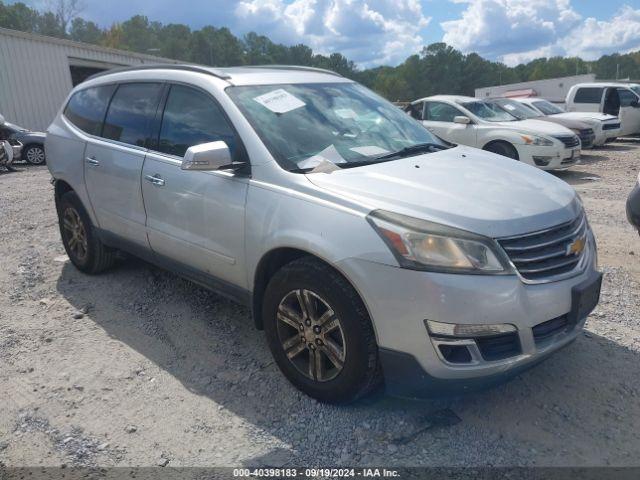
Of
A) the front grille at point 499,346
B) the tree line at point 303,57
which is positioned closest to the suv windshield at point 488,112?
the front grille at point 499,346

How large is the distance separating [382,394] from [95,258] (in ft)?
10.1

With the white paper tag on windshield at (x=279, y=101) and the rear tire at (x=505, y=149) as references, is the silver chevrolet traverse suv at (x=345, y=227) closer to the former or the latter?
the white paper tag on windshield at (x=279, y=101)

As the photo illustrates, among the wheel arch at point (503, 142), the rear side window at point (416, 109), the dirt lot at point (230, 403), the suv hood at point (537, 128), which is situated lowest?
the dirt lot at point (230, 403)

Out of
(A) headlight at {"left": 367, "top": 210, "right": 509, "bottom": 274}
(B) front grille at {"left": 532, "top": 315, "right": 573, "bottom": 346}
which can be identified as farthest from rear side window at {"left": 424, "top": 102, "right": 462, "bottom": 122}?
(A) headlight at {"left": 367, "top": 210, "right": 509, "bottom": 274}

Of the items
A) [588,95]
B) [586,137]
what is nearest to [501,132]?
[586,137]

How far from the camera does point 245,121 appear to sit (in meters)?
3.33

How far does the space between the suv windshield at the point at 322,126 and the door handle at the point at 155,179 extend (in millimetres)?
784

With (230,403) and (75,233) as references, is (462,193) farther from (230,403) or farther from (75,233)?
(75,233)

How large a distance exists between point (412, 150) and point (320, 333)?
1.46 meters

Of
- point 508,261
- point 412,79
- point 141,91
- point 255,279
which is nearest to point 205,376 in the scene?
point 255,279

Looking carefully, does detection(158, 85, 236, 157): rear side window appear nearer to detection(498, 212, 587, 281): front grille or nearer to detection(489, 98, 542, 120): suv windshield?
detection(498, 212, 587, 281): front grille

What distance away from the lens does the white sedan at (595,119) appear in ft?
48.8

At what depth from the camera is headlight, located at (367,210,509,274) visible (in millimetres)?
2506

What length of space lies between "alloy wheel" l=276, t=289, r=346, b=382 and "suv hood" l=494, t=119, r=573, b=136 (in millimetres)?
8645
